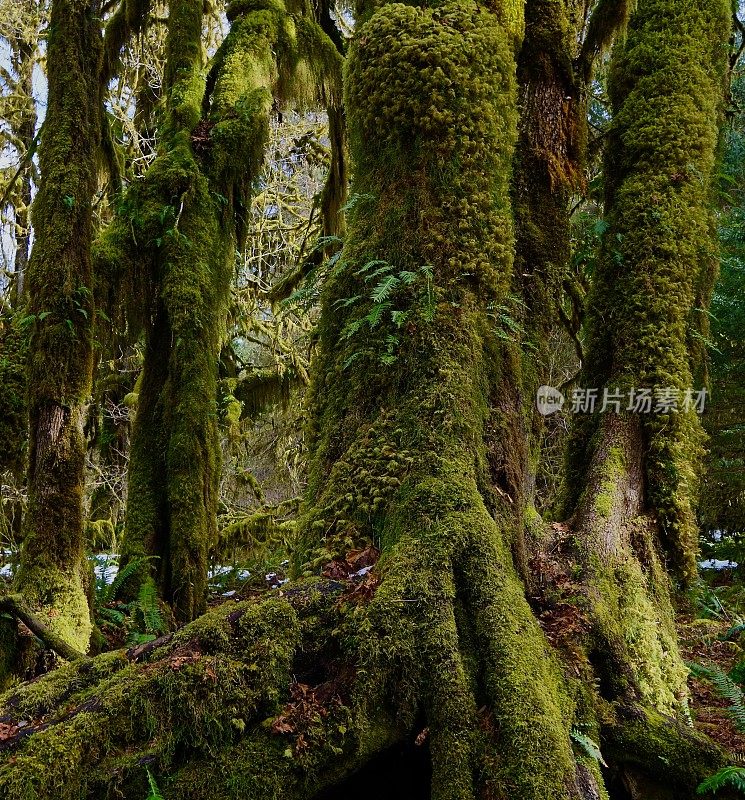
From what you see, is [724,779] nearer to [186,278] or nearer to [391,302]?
[391,302]

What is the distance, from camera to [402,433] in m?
3.04

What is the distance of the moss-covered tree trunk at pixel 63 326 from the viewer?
14.9 feet

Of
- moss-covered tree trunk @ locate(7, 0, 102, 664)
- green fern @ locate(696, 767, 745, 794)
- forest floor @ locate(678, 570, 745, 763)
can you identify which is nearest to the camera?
green fern @ locate(696, 767, 745, 794)

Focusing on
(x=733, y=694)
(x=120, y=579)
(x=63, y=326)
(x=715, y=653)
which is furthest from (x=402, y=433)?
(x=715, y=653)

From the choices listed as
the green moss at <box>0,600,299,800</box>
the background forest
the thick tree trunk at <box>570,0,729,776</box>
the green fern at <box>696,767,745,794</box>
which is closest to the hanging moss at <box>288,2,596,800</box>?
the background forest

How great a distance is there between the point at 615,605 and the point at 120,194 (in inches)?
227

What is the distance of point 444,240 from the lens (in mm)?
3301

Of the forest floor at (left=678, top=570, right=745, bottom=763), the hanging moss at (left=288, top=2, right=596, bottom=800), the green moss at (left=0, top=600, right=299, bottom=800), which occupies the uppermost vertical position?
the hanging moss at (left=288, top=2, right=596, bottom=800)

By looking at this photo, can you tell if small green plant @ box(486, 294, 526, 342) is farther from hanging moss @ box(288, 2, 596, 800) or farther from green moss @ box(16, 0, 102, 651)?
green moss @ box(16, 0, 102, 651)

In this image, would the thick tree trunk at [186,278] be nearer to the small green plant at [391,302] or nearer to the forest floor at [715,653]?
the small green plant at [391,302]

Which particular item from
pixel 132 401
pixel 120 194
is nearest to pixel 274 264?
pixel 132 401

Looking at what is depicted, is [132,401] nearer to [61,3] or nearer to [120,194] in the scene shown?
[120,194]

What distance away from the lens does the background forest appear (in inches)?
93.4

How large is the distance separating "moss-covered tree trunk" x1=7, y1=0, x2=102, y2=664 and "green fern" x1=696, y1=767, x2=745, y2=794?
3705 mm
